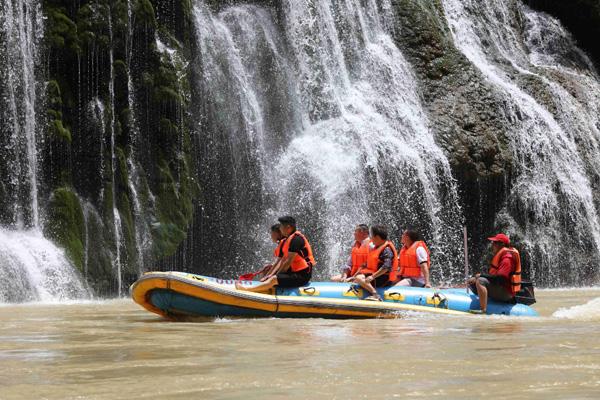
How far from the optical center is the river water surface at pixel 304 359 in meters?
5.39

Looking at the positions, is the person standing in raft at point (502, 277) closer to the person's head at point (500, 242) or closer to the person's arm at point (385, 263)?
the person's head at point (500, 242)

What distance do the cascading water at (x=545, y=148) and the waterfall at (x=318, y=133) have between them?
2.22 m

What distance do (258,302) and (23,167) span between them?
837 centimetres

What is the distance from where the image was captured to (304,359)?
6.77 meters

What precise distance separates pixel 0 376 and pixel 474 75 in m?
20.7

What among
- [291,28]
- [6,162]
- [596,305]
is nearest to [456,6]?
[291,28]

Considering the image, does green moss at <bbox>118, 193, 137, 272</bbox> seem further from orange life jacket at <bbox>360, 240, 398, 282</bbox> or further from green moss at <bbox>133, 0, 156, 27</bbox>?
orange life jacket at <bbox>360, 240, 398, 282</bbox>

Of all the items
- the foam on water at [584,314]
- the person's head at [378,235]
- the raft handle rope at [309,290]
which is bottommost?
the foam on water at [584,314]

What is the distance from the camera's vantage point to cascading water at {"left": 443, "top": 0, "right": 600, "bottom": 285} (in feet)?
79.2

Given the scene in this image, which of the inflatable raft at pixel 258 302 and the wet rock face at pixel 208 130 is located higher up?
the wet rock face at pixel 208 130

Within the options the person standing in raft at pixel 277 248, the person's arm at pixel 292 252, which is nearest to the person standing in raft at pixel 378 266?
the person's arm at pixel 292 252

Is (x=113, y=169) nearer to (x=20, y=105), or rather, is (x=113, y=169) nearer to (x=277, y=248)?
(x=20, y=105)

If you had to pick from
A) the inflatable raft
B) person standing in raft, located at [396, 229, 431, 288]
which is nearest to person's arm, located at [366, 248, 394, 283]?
the inflatable raft

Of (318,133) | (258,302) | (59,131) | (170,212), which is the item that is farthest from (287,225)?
(318,133)
